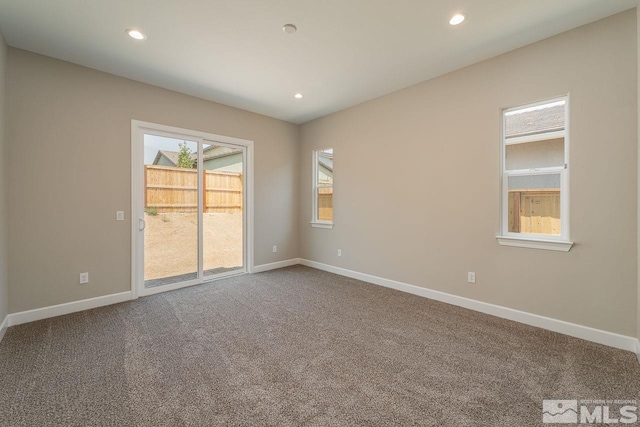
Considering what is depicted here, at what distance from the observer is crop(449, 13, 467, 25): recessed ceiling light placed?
2.35 metres

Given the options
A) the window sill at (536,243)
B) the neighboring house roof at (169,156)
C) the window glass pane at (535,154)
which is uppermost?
the neighboring house roof at (169,156)

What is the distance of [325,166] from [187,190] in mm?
2420

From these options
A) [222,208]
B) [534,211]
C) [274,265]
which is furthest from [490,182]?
[222,208]

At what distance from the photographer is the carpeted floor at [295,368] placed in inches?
64.0

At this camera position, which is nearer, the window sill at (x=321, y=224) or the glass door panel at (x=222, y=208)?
the glass door panel at (x=222, y=208)

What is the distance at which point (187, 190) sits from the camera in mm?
4125

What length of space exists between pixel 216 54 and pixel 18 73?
6.60 feet

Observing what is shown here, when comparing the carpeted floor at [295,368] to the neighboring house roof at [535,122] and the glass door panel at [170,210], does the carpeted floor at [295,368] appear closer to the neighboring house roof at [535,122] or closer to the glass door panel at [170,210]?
the glass door panel at [170,210]

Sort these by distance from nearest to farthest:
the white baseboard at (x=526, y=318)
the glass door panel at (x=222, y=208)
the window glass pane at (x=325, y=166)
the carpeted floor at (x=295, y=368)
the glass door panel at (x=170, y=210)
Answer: the carpeted floor at (x=295, y=368) < the white baseboard at (x=526, y=318) < the glass door panel at (x=170, y=210) < the glass door panel at (x=222, y=208) < the window glass pane at (x=325, y=166)

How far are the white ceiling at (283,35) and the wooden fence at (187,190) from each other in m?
1.22

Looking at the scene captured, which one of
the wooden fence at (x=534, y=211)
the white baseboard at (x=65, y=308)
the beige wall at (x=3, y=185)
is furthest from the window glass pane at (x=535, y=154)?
the beige wall at (x=3, y=185)

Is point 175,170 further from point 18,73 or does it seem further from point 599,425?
point 599,425

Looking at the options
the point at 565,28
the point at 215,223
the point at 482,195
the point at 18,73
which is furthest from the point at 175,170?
the point at 565,28

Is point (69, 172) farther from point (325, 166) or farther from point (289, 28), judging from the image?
point (325, 166)
